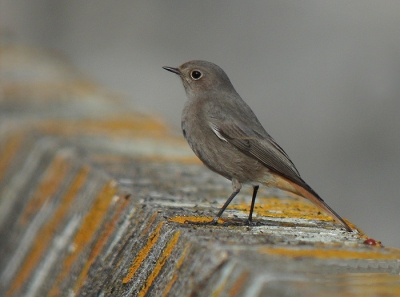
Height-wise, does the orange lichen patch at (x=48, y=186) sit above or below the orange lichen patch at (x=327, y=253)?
above

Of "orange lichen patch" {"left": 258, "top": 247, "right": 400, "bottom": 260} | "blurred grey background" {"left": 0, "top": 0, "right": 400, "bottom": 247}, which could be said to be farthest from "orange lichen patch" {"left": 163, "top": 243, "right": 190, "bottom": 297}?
"blurred grey background" {"left": 0, "top": 0, "right": 400, "bottom": 247}

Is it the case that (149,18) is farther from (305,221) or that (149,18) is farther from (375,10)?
(305,221)

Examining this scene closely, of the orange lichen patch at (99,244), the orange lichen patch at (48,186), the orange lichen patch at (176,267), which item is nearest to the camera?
the orange lichen patch at (176,267)

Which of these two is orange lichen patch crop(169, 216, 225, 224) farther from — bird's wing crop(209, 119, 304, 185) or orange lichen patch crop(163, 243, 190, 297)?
bird's wing crop(209, 119, 304, 185)

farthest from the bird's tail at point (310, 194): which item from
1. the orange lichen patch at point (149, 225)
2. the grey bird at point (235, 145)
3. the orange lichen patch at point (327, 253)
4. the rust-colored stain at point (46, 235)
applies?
the rust-colored stain at point (46, 235)

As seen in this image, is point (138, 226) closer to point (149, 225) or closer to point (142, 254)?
point (149, 225)

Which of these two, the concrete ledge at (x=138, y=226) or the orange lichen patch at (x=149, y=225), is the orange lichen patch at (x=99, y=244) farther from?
the orange lichen patch at (x=149, y=225)
